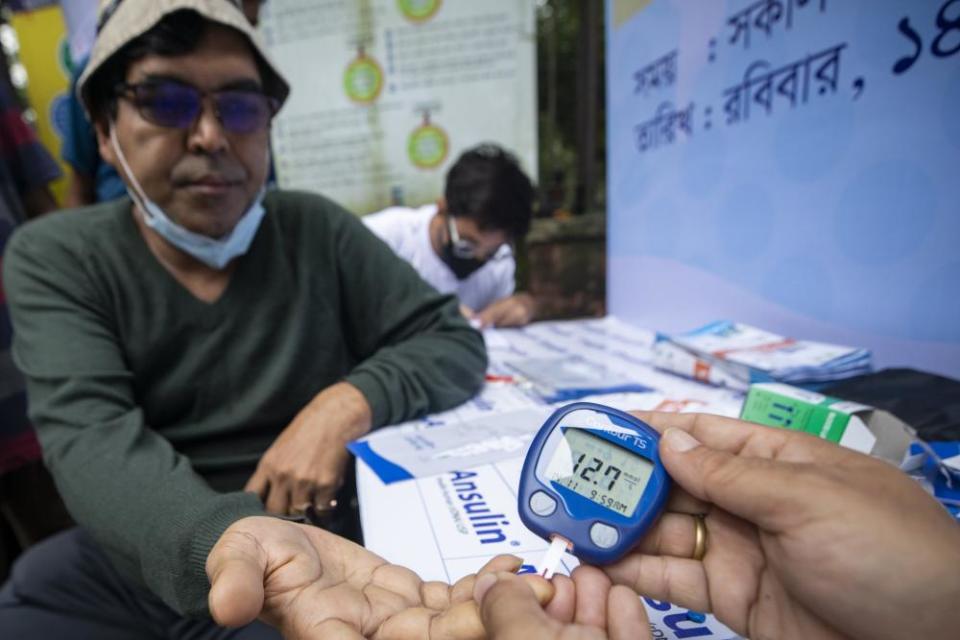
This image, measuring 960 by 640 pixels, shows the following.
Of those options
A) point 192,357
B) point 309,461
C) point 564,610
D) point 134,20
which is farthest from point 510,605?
point 134,20

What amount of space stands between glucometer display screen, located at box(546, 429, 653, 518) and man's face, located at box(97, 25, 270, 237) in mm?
773

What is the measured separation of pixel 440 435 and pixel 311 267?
0.45 m

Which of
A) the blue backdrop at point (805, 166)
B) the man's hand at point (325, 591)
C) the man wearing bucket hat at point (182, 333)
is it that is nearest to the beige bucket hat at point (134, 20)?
the man wearing bucket hat at point (182, 333)

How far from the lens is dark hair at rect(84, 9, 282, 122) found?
2.63ft

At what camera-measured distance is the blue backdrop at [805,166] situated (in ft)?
2.78

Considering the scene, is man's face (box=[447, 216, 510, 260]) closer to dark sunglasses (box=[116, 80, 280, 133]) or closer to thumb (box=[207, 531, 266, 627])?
dark sunglasses (box=[116, 80, 280, 133])

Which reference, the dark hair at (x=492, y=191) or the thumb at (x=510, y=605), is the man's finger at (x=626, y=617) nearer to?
the thumb at (x=510, y=605)

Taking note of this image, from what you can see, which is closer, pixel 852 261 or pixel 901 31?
pixel 901 31

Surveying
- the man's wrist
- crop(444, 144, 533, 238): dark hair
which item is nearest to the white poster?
crop(444, 144, 533, 238): dark hair

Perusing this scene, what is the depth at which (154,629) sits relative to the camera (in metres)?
0.77

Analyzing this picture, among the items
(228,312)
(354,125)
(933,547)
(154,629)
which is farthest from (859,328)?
(354,125)

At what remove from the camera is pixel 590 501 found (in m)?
0.46

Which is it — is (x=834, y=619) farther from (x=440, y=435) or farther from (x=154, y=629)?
(x=154, y=629)

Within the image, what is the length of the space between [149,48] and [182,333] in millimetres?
479
